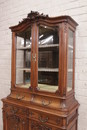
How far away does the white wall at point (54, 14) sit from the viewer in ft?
5.71

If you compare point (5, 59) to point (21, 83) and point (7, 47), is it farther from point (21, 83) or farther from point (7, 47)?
point (21, 83)

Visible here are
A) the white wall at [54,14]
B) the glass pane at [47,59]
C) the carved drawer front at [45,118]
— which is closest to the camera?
the carved drawer front at [45,118]

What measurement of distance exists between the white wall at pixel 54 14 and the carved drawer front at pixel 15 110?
70cm

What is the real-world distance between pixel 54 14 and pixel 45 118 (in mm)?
1429

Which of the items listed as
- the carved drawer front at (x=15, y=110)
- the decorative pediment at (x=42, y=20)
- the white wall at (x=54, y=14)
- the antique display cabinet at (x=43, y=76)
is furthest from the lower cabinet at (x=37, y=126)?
the decorative pediment at (x=42, y=20)

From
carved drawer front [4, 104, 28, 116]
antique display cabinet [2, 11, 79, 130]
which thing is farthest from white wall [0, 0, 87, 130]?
carved drawer front [4, 104, 28, 116]

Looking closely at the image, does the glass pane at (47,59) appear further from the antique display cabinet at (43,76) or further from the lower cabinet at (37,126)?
the lower cabinet at (37,126)

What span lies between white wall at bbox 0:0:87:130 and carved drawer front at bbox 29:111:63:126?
1.63 ft

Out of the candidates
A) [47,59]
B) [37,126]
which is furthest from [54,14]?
[37,126]

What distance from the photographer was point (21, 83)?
1883 millimetres

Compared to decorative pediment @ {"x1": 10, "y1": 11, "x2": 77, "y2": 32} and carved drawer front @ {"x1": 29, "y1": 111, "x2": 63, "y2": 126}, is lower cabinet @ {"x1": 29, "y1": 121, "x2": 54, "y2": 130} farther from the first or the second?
decorative pediment @ {"x1": 10, "y1": 11, "x2": 77, "y2": 32}

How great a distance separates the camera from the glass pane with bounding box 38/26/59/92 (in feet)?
5.18

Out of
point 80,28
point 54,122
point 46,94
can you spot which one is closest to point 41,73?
point 46,94

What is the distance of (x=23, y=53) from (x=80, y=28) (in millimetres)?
830
